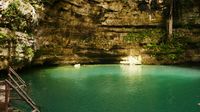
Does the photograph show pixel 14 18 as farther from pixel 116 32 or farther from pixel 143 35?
pixel 143 35

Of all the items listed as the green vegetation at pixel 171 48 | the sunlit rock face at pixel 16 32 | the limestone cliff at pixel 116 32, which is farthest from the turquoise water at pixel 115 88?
the green vegetation at pixel 171 48

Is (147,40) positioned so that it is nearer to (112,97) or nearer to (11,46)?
(11,46)

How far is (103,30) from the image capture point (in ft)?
126

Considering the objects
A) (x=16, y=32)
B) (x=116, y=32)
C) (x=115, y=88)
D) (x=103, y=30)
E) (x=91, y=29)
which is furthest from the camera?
(x=116, y=32)

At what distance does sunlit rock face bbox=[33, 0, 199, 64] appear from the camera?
3700cm

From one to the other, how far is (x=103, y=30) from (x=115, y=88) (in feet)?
45.6

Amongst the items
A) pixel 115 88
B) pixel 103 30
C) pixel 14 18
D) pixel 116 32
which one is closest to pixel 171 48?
pixel 116 32

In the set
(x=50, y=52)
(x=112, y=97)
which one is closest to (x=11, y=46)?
(x=50, y=52)

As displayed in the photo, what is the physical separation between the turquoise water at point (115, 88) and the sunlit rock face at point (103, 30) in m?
2.31

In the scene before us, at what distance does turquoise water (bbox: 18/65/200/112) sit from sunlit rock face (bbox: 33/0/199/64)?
2.31 meters

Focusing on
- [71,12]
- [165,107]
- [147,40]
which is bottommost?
[165,107]

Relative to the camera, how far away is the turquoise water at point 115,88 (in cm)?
2025

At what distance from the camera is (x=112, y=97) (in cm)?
2250

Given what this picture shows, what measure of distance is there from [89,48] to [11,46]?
1044 cm
